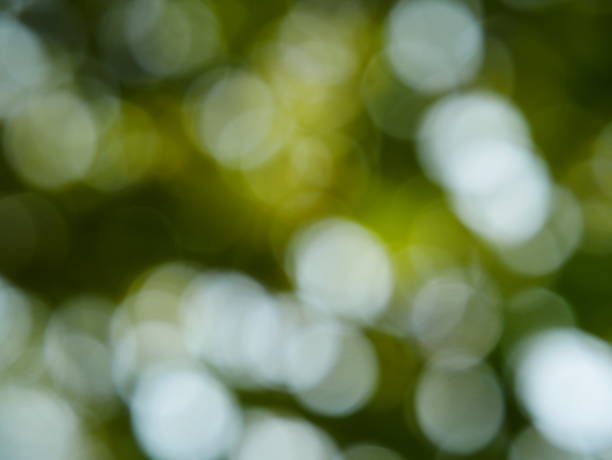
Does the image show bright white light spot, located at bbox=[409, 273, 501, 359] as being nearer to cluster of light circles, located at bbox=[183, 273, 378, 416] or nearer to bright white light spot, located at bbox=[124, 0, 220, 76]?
cluster of light circles, located at bbox=[183, 273, 378, 416]

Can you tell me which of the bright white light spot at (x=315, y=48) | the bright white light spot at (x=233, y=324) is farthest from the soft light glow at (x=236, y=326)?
the bright white light spot at (x=315, y=48)

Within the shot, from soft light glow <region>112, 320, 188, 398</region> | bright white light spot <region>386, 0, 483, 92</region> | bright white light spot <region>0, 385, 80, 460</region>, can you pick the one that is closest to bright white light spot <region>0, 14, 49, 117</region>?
soft light glow <region>112, 320, 188, 398</region>

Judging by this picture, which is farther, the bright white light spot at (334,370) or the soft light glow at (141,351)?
the soft light glow at (141,351)

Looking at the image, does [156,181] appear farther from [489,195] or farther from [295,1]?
[489,195]

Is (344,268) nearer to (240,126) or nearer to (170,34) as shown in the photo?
(240,126)

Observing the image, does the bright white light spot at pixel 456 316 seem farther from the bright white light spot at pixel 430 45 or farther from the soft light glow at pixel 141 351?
the soft light glow at pixel 141 351

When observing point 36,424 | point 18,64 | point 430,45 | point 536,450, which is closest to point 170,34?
point 18,64
